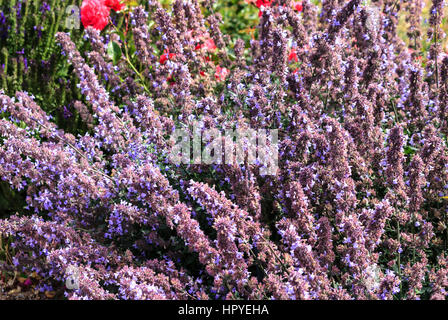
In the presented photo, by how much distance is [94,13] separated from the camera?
12.2ft

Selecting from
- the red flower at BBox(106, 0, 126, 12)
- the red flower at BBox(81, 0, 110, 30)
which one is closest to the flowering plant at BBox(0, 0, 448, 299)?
the red flower at BBox(81, 0, 110, 30)

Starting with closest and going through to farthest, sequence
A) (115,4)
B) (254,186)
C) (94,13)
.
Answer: (254,186) < (94,13) < (115,4)

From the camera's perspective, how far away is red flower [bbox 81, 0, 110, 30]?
146 inches

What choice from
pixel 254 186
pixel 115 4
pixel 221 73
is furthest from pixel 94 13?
pixel 254 186

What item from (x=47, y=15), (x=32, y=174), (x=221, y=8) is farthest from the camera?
(x=221, y=8)

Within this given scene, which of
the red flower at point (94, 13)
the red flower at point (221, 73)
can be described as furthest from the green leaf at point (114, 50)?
the red flower at point (221, 73)

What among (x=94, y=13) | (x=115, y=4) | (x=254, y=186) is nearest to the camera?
(x=254, y=186)

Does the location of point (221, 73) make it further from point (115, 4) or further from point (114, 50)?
point (115, 4)

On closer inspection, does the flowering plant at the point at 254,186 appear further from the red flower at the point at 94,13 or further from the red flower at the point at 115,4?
the red flower at the point at 115,4

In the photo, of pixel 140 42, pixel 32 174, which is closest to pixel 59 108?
pixel 140 42

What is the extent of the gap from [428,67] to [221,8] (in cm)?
333

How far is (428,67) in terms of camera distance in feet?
11.5

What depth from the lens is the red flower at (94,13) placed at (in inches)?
146
